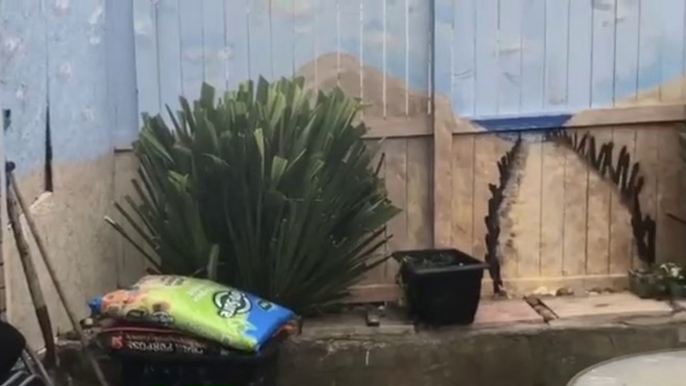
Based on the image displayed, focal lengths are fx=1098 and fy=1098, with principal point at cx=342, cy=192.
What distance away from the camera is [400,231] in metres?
4.42

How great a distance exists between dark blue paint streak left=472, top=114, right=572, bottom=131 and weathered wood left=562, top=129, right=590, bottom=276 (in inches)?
3.2

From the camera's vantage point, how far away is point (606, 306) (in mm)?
4258

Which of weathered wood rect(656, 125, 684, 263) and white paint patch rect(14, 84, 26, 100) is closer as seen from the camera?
white paint patch rect(14, 84, 26, 100)

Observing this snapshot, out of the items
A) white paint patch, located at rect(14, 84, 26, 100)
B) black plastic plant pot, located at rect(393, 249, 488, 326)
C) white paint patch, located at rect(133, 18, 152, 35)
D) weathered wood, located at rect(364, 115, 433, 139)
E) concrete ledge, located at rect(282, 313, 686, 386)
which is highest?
white paint patch, located at rect(133, 18, 152, 35)

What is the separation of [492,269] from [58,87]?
1852mm

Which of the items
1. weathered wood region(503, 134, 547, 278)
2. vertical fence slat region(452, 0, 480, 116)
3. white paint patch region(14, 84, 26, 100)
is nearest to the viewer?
white paint patch region(14, 84, 26, 100)

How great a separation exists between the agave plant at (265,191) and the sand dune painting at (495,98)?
31cm

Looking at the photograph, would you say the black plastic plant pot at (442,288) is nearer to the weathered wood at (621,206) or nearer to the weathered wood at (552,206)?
the weathered wood at (552,206)

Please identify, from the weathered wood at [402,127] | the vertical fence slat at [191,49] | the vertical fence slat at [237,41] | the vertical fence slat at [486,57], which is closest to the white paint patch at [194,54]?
the vertical fence slat at [191,49]

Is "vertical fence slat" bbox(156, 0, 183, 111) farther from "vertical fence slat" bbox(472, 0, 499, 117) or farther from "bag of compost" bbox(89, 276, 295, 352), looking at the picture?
"vertical fence slat" bbox(472, 0, 499, 117)

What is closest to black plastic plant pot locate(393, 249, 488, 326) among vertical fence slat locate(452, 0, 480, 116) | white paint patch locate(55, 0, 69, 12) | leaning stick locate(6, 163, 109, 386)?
vertical fence slat locate(452, 0, 480, 116)

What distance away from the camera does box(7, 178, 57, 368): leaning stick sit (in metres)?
3.38

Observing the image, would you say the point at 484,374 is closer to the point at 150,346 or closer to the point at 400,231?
the point at 400,231

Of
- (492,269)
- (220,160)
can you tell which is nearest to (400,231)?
(492,269)
